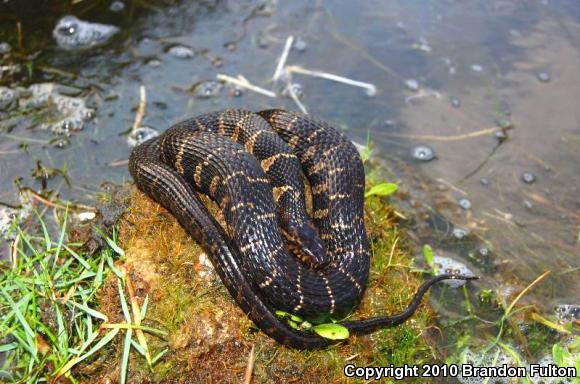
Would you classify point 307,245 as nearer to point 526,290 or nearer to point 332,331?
point 332,331

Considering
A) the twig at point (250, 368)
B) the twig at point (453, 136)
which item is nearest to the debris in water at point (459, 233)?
the twig at point (453, 136)

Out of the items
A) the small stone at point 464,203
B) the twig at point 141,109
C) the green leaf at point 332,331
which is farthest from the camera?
the twig at point 141,109

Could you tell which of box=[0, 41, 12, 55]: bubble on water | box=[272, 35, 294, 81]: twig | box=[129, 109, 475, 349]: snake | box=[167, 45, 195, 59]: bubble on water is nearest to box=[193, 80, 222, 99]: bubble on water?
box=[167, 45, 195, 59]: bubble on water

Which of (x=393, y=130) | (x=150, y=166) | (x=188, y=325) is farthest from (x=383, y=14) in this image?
(x=188, y=325)

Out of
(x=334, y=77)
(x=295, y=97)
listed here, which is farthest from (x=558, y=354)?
(x=334, y=77)

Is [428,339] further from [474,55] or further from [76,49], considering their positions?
[76,49]

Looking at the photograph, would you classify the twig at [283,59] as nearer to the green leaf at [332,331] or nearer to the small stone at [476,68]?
the small stone at [476,68]

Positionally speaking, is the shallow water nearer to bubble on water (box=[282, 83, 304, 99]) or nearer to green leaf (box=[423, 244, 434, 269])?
bubble on water (box=[282, 83, 304, 99])
